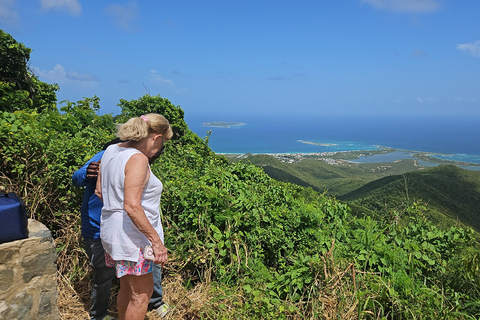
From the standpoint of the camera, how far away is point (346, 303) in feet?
8.57

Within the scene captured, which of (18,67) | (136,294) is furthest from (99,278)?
(18,67)

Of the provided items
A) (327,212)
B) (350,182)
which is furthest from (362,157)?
(327,212)

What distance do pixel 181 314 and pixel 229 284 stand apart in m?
0.51

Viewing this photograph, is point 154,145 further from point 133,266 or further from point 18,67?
point 18,67

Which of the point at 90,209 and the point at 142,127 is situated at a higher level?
the point at 142,127

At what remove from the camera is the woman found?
79.4 inches

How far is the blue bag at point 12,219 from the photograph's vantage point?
2013 millimetres

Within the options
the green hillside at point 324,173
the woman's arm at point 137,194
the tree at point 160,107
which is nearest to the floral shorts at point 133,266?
the woman's arm at point 137,194

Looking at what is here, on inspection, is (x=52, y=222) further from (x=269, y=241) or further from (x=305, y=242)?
(x=305, y=242)

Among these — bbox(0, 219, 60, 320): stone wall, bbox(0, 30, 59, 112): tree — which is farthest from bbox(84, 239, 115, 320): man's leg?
bbox(0, 30, 59, 112): tree

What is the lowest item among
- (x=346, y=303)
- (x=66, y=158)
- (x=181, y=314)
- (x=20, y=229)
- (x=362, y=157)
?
(x=362, y=157)

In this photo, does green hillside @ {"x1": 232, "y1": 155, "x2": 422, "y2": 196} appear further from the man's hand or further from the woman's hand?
the woman's hand

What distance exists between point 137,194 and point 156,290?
124 cm

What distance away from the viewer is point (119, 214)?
6.84 feet
